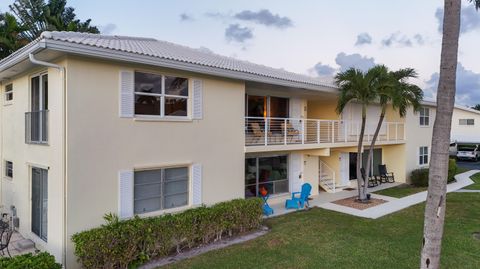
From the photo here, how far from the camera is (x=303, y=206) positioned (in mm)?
14867

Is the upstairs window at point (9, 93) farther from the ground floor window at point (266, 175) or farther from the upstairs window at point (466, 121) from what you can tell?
the upstairs window at point (466, 121)

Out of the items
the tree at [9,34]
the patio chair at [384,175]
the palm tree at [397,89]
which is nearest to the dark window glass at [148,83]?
the palm tree at [397,89]

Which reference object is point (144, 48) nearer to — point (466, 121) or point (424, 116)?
point (424, 116)

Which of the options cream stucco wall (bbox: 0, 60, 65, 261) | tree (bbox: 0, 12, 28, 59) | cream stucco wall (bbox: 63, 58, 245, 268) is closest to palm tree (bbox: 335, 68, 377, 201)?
cream stucco wall (bbox: 63, 58, 245, 268)

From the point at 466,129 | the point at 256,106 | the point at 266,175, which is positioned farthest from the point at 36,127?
the point at 466,129

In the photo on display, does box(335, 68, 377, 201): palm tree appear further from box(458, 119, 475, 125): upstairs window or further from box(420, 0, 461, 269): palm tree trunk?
box(458, 119, 475, 125): upstairs window

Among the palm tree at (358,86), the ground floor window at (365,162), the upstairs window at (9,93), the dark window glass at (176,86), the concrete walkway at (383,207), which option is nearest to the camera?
the dark window glass at (176,86)

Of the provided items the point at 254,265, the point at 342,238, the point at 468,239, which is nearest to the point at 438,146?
the point at 254,265

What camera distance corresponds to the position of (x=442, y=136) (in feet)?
17.3

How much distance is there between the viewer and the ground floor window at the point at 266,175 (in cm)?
1479

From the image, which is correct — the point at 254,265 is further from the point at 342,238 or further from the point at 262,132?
the point at 262,132

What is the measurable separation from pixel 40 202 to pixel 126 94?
4.55 meters

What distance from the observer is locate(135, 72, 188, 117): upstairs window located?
384 inches

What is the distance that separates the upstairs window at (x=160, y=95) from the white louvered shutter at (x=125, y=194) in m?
1.90
